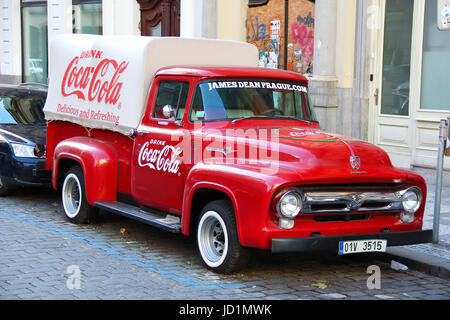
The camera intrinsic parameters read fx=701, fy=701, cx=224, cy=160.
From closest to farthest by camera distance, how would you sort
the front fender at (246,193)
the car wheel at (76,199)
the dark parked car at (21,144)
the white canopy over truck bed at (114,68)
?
the front fender at (246,193) < the white canopy over truck bed at (114,68) < the car wheel at (76,199) < the dark parked car at (21,144)

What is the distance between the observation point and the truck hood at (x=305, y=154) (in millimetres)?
6094

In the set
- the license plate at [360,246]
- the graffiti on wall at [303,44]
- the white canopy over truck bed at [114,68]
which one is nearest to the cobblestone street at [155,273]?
the license plate at [360,246]

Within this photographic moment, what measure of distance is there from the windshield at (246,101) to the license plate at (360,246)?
5.85ft

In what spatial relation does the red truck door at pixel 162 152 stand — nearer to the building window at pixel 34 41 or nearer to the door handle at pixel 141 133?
the door handle at pixel 141 133

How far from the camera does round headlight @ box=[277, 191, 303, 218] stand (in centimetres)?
591

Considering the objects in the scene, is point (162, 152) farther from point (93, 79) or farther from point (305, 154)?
point (93, 79)

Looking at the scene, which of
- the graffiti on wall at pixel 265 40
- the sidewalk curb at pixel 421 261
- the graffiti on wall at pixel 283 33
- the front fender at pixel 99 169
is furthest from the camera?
the graffiti on wall at pixel 265 40

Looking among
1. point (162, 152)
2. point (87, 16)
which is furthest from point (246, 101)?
point (87, 16)

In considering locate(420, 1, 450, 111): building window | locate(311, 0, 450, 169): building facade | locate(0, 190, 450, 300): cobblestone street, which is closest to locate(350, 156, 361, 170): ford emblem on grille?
locate(0, 190, 450, 300): cobblestone street

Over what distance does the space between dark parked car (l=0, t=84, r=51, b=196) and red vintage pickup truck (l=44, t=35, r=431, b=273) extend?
43 centimetres

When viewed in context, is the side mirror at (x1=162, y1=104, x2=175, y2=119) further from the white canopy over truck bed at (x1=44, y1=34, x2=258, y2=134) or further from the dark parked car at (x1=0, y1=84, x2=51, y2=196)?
the dark parked car at (x1=0, y1=84, x2=51, y2=196)

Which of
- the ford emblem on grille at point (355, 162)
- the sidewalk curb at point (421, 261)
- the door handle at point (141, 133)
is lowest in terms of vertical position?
the sidewalk curb at point (421, 261)

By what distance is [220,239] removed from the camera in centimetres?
662

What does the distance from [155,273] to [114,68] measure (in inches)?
112
